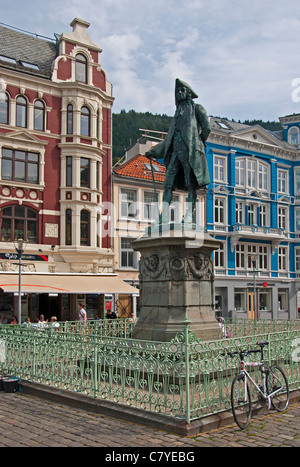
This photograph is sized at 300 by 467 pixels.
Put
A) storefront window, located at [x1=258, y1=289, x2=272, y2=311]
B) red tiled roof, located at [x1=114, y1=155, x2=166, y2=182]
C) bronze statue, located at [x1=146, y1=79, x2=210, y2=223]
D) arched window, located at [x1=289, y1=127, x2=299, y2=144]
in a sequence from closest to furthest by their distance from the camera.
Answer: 1. bronze statue, located at [x1=146, y1=79, x2=210, y2=223]
2. red tiled roof, located at [x1=114, y1=155, x2=166, y2=182]
3. storefront window, located at [x1=258, y1=289, x2=272, y2=311]
4. arched window, located at [x1=289, y1=127, x2=299, y2=144]

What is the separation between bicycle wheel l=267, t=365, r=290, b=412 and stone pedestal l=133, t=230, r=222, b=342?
232cm

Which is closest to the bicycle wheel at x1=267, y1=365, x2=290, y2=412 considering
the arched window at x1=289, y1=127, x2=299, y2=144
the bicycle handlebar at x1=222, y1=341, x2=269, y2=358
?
the bicycle handlebar at x1=222, y1=341, x2=269, y2=358

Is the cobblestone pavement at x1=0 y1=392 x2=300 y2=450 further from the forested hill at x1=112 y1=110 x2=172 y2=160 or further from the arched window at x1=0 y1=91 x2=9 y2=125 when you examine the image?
the forested hill at x1=112 y1=110 x2=172 y2=160

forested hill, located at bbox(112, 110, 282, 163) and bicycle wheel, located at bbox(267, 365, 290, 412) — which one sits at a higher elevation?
forested hill, located at bbox(112, 110, 282, 163)

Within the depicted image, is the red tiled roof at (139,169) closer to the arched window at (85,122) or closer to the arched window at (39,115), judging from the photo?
the arched window at (85,122)

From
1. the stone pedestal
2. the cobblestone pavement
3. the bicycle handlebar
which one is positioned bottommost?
the cobblestone pavement

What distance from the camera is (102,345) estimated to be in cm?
923

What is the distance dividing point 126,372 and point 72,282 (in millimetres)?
17766

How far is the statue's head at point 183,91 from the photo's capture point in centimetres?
1251

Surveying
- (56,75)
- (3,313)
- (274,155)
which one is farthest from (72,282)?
(274,155)

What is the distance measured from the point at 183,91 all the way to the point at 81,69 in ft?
65.4

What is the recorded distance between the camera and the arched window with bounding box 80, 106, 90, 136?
3003 cm

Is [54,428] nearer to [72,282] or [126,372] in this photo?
[126,372]

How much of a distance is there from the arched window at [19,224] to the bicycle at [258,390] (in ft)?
67.2
